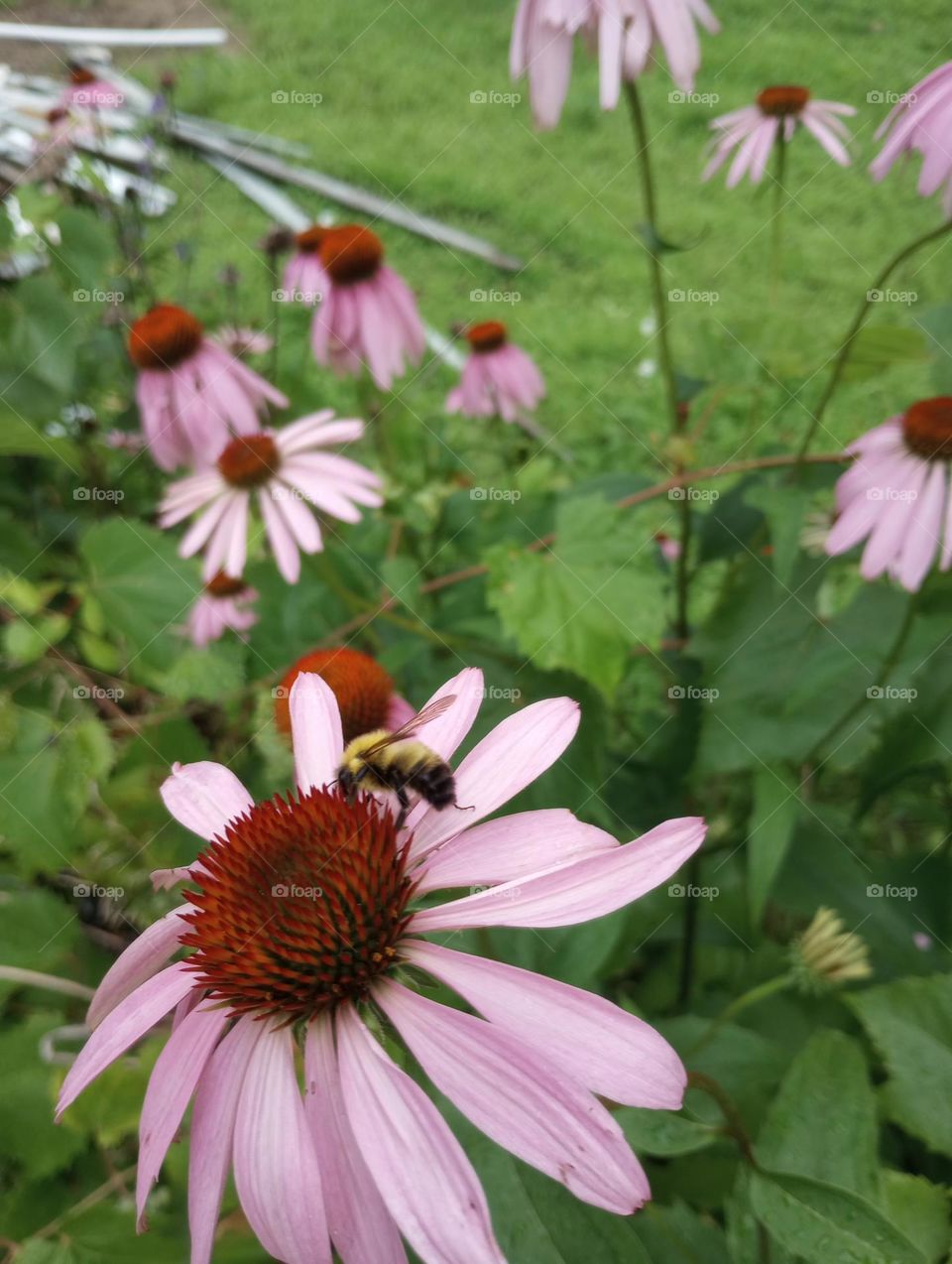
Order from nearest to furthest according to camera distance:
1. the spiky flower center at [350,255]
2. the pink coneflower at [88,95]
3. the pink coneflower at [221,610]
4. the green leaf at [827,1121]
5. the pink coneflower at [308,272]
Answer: the green leaf at [827,1121], the pink coneflower at [221,610], the spiky flower center at [350,255], the pink coneflower at [308,272], the pink coneflower at [88,95]

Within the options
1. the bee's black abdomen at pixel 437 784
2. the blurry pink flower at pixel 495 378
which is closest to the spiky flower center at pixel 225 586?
the blurry pink flower at pixel 495 378

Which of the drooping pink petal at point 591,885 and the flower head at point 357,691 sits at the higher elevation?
the drooping pink petal at point 591,885

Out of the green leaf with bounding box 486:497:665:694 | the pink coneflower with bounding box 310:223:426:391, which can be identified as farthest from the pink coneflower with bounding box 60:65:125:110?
the green leaf with bounding box 486:497:665:694

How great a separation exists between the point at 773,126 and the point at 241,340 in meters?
0.92

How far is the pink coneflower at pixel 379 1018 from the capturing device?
1.33ft

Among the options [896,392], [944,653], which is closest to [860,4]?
[896,392]

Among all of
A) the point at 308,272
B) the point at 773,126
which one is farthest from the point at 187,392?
the point at 773,126

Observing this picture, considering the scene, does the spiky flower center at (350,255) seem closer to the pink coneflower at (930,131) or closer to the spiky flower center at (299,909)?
the pink coneflower at (930,131)

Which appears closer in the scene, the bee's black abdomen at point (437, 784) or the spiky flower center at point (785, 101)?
the bee's black abdomen at point (437, 784)

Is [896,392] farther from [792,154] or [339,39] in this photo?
[339,39]

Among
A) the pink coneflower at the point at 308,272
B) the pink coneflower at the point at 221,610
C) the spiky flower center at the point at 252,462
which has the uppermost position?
the pink coneflower at the point at 308,272

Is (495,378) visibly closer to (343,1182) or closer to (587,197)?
(343,1182)

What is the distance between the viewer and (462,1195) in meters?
0.40

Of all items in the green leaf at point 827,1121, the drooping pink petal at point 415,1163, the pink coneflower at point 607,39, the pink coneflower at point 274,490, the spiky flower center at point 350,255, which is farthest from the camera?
the spiky flower center at point 350,255
